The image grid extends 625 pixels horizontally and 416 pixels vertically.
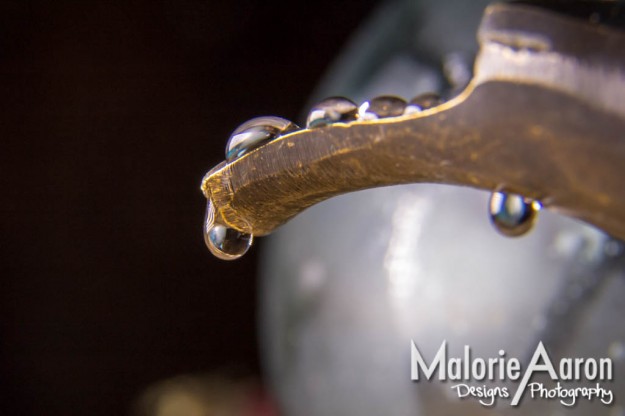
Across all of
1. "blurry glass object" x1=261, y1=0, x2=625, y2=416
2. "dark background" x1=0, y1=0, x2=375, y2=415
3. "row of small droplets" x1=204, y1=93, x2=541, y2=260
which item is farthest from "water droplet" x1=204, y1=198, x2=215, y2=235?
"dark background" x1=0, y1=0, x2=375, y2=415

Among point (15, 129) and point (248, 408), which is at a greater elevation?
point (15, 129)

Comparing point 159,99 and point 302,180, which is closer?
point 302,180

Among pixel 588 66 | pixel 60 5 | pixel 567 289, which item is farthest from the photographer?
pixel 60 5

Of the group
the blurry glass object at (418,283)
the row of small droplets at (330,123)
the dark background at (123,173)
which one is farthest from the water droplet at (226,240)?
the dark background at (123,173)

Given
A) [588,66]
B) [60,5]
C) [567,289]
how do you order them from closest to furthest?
[588,66] → [567,289] → [60,5]

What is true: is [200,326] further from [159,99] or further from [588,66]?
[588,66]

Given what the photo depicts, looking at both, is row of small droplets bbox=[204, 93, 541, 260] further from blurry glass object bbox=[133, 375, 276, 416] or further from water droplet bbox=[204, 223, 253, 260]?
blurry glass object bbox=[133, 375, 276, 416]

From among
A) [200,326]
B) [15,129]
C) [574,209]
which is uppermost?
[15,129]

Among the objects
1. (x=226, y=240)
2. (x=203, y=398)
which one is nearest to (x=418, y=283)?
(x=226, y=240)

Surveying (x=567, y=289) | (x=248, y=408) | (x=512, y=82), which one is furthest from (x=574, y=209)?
(x=248, y=408)
